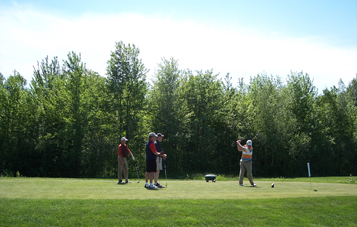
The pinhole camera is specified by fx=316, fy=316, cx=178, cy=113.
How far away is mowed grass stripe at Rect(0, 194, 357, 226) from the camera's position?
8.83 metres

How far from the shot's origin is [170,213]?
949cm

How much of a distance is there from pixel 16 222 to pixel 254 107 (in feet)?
147

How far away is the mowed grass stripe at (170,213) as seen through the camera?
883 cm

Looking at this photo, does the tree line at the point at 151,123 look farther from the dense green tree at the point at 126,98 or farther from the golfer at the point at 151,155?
the golfer at the point at 151,155

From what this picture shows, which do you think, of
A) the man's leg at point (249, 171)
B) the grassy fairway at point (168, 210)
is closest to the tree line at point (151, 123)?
the man's leg at point (249, 171)

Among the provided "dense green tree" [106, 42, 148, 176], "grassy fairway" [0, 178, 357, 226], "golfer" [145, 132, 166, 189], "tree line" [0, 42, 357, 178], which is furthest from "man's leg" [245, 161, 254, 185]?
"dense green tree" [106, 42, 148, 176]

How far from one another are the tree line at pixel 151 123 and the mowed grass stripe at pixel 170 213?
25.8m

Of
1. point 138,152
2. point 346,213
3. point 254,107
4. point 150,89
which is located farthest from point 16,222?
point 254,107

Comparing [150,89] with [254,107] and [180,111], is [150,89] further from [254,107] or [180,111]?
[254,107]

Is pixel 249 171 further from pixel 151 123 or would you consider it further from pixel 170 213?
pixel 151 123

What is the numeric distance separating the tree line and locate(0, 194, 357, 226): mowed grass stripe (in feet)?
84.6

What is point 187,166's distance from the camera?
146 ft

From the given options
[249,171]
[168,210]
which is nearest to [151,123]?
[249,171]

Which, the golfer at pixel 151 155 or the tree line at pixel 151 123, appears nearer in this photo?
the golfer at pixel 151 155
